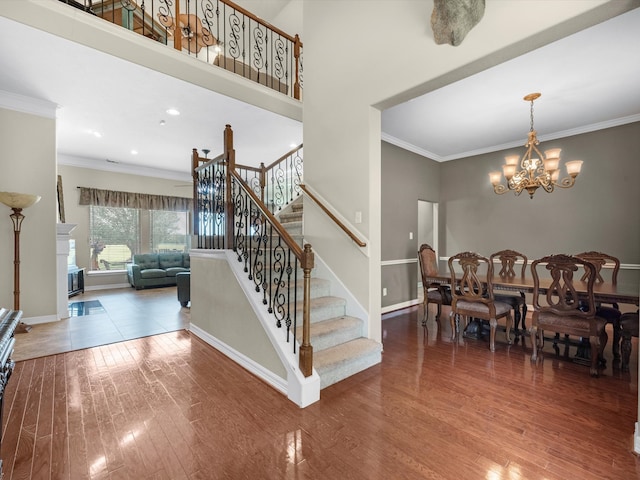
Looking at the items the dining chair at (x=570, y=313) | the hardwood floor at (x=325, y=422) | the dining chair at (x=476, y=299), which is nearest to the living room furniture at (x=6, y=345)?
the hardwood floor at (x=325, y=422)

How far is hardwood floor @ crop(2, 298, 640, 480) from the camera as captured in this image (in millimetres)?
1606

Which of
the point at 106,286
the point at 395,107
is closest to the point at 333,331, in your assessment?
the point at 395,107

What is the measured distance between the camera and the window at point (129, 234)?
758cm

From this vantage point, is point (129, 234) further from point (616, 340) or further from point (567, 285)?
point (616, 340)

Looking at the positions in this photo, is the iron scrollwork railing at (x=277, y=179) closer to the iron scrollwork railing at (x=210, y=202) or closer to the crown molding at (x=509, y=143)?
the iron scrollwork railing at (x=210, y=202)

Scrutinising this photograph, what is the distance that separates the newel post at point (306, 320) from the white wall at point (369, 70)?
3.54ft

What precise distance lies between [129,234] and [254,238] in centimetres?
620

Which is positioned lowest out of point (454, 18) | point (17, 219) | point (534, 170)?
point (17, 219)

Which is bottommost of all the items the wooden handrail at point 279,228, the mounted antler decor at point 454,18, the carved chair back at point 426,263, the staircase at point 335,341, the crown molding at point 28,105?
the staircase at point 335,341

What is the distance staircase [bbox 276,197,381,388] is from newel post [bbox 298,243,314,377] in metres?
0.20

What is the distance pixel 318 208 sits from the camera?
373 cm

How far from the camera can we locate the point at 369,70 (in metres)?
3.10

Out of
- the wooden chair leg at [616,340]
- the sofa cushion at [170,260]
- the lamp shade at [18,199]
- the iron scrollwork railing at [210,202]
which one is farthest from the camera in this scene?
the sofa cushion at [170,260]

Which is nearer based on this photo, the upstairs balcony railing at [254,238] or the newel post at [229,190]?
the upstairs balcony railing at [254,238]
